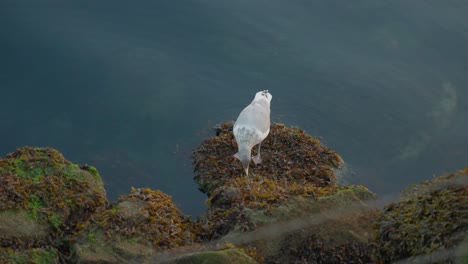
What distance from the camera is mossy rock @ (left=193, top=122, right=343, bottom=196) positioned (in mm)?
9602

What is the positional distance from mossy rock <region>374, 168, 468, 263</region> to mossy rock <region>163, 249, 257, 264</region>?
1.30 meters

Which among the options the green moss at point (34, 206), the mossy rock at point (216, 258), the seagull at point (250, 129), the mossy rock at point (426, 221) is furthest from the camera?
the seagull at point (250, 129)

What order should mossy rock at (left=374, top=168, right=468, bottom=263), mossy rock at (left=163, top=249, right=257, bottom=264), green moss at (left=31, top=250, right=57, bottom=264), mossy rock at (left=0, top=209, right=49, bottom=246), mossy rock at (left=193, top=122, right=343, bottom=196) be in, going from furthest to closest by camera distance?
mossy rock at (left=193, top=122, right=343, bottom=196), mossy rock at (left=0, top=209, right=49, bottom=246), green moss at (left=31, top=250, right=57, bottom=264), mossy rock at (left=163, top=249, right=257, bottom=264), mossy rock at (left=374, top=168, right=468, bottom=263)

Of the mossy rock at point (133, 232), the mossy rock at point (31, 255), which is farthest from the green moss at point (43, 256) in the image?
the mossy rock at point (133, 232)

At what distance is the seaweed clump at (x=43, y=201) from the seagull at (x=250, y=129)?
1.99 m

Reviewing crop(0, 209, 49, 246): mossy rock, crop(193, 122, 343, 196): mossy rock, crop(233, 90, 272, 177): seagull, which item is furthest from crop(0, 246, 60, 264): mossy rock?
crop(233, 90, 272, 177): seagull

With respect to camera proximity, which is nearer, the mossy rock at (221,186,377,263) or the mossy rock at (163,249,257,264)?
the mossy rock at (163,249,257,264)

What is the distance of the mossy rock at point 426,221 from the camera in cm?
580

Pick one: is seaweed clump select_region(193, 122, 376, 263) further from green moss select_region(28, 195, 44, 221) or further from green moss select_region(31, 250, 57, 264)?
green moss select_region(28, 195, 44, 221)

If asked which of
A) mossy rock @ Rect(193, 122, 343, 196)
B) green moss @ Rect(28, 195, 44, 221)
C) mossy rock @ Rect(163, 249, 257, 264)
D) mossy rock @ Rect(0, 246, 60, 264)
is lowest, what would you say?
mossy rock @ Rect(163, 249, 257, 264)

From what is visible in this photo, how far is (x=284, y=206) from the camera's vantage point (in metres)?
7.39

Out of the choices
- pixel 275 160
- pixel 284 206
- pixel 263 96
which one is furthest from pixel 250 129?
pixel 284 206

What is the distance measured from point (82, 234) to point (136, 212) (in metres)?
0.66

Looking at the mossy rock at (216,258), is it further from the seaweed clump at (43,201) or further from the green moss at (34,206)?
the green moss at (34,206)
